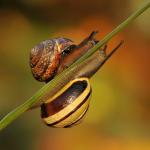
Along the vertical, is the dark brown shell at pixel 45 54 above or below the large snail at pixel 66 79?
above

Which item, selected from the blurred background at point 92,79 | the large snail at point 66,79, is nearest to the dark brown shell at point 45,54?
the large snail at point 66,79

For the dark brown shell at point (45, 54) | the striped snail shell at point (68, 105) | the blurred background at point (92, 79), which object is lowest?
the striped snail shell at point (68, 105)

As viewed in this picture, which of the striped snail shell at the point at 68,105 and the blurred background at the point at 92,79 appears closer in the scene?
the striped snail shell at the point at 68,105

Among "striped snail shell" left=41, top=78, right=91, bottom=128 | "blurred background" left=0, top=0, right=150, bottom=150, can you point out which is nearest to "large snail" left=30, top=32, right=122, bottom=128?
"striped snail shell" left=41, top=78, right=91, bottom=128

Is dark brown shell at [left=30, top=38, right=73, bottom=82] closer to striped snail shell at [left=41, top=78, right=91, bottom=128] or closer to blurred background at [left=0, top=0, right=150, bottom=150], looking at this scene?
striped snail shell at [left=41, top=78, right=91, bottom=128]

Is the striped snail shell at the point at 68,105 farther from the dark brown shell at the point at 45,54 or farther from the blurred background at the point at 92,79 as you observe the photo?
the blurred background at the point at 92,79

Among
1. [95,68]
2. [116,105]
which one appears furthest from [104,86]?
[95,68]

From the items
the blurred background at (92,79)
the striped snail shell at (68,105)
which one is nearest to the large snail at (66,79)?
the striped snail shell at (68,105)
